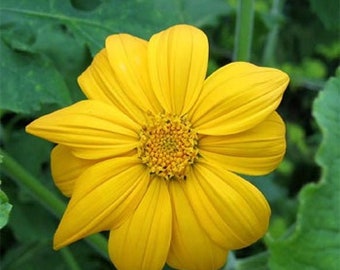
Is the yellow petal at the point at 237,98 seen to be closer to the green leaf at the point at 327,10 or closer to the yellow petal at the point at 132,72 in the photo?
the yellow petal at the point at 132,72

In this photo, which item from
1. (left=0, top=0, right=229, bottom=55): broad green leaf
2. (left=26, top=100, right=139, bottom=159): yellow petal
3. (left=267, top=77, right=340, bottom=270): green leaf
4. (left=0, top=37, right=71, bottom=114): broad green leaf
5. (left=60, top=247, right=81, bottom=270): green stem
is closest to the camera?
(left=267, top=77, right=340, bottom=270): green leaf

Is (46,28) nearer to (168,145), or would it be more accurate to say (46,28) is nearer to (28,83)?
(28,83)

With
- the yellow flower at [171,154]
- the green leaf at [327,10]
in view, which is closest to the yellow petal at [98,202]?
the yellow flower at [171,154]

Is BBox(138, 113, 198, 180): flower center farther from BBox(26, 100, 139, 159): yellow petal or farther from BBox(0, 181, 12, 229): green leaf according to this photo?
BBox(0, 181, 12, 229): green leaf

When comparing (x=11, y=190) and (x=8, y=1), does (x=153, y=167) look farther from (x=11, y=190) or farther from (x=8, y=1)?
(x=11, y=190)

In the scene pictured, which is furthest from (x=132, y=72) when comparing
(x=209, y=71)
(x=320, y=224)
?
(x=209, y=71)

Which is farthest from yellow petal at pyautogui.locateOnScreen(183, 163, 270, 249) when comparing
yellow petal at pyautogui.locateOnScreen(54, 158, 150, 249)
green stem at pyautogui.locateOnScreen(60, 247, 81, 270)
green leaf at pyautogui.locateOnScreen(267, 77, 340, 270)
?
green stem at pyautogui.locateOnScreen(60, 247, 81, 270)
